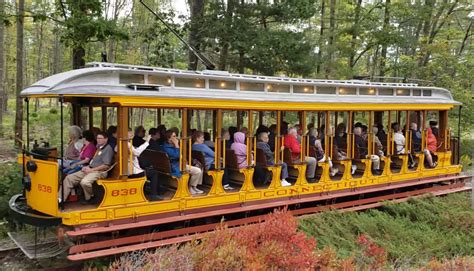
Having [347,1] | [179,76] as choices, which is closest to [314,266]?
[179,76]

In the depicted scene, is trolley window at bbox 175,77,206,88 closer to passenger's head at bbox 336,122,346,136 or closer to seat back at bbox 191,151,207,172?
seat back at bbox 191,151,207,172

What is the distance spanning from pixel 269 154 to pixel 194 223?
79.3 inches

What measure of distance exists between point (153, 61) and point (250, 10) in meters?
4.71

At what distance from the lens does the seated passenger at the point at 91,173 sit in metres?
6.56

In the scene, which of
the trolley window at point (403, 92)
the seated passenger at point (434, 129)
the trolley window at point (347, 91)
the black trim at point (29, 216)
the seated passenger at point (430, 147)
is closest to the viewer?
the black trim at point (29, 216)

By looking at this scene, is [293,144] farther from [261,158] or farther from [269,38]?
[269,38]

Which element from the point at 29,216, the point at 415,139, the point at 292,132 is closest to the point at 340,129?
the point at 292,132

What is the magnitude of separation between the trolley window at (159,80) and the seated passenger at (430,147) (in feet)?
26.0

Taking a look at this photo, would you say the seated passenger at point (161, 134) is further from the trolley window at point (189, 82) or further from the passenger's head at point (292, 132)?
the passenger's head at point (292, 132)

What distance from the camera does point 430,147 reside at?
12086 mm

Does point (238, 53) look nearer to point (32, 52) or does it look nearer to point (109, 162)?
point (109, 162)

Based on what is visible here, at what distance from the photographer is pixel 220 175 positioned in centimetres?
779

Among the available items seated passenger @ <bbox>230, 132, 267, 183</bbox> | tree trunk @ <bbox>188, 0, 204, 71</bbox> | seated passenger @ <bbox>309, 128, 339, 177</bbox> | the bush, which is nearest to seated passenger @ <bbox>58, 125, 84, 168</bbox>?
seated passenger @ <bbox>230, 132, 267, 183</bbox>

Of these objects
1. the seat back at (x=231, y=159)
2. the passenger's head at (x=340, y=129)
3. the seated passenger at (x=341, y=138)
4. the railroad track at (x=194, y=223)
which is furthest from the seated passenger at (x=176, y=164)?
the passenger's head at (x=340, y=129)
